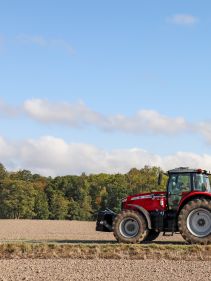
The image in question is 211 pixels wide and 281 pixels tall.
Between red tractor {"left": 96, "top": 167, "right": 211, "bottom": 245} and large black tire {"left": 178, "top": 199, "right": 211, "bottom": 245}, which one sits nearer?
large black tire {"left": 178, "top": 199, "right": 211, "bottom": 245}

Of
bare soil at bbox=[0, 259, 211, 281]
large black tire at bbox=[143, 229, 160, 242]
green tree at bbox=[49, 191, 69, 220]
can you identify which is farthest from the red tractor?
green tree at bbox=[49, 191, 69, 220]

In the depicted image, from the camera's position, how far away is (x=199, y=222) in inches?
825

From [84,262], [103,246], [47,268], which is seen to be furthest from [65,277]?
[103,246]

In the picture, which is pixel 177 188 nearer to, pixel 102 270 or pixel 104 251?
pixel 104 251

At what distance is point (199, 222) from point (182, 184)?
5.15 feet

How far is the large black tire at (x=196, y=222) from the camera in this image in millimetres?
20734

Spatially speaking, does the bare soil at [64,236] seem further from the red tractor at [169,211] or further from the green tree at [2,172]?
the green tree at [2,172]

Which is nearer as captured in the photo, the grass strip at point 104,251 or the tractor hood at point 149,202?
the grass strip at point 104,251

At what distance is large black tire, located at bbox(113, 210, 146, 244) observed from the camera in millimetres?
21500

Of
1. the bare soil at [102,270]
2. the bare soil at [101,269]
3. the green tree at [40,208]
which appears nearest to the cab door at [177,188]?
the bare soil at [101,269]

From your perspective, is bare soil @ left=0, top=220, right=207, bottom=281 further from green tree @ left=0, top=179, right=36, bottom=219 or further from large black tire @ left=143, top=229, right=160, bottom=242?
green tree @ left=0, top=179, right=36, bottom=219

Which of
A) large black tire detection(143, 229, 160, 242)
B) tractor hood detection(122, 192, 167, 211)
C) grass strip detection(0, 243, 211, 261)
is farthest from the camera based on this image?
large black tire detection(143, 229, 160, 242)

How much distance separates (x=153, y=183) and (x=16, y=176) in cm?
2803

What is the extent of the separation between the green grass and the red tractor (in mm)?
1875
